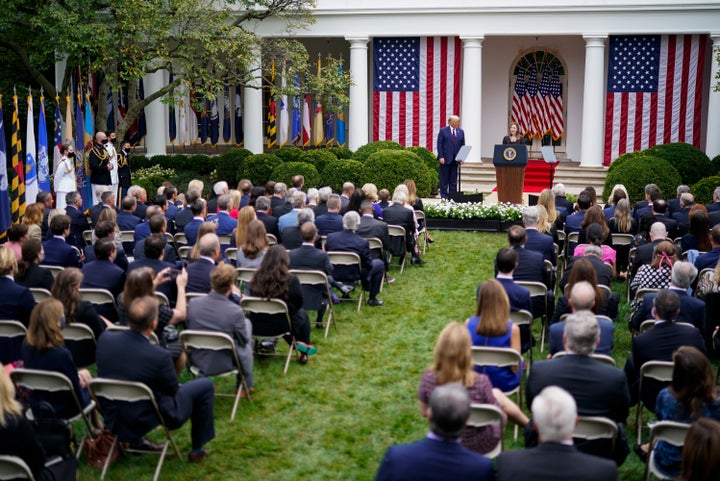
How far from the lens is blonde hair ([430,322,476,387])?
6.00 metres

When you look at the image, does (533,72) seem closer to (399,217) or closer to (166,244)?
(399,217)

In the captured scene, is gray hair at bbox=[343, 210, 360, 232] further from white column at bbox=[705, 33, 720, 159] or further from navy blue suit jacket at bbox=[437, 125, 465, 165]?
white column at bbox=[705, 33, 720, 159]

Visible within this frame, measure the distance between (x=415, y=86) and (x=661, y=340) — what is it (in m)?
20.0

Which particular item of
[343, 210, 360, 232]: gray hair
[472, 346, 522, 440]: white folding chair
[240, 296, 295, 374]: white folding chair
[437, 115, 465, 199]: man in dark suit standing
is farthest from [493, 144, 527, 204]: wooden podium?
[472, 346, 522, 440]: white folding chair

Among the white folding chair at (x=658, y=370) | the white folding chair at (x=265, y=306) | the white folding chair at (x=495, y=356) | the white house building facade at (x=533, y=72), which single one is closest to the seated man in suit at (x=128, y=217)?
the white folding chair at (x=265, y=306)

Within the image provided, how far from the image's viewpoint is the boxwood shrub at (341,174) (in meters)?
21.2

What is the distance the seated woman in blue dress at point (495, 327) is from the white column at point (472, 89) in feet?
62.6

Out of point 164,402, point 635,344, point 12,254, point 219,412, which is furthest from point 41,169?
point 635,344

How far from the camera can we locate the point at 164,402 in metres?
7.15

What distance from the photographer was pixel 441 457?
16.3ft

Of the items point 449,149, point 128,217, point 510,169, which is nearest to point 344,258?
point 128,217

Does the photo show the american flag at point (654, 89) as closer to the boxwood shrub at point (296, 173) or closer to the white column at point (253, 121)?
the boxwood shrub at point (296, 173)

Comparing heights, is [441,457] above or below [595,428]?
above

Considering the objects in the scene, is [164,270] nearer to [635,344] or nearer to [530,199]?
[635,344]
